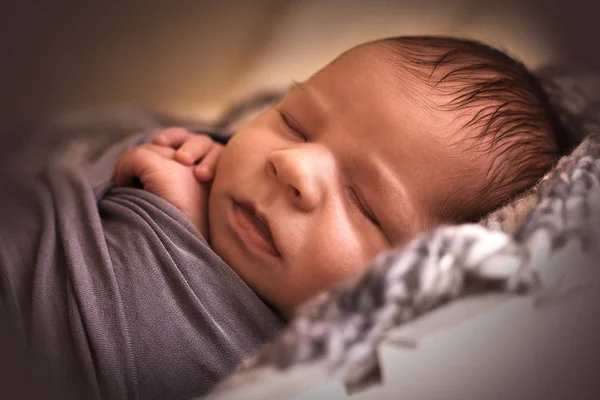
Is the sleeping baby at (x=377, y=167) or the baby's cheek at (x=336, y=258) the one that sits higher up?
the sleeping baby at (x=377, y=167)

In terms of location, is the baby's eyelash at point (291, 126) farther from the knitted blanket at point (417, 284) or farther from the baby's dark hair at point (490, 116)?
the knitted blanket at point (417, 284)

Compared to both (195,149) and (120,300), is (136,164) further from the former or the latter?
(120,300)

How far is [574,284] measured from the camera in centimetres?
35

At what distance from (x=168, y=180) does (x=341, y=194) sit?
23 cm

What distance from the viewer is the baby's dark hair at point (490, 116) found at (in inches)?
21.7

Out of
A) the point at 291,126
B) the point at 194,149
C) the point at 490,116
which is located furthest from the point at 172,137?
the point at 490,116

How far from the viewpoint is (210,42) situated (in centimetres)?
95

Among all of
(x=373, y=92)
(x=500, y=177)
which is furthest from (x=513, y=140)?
(x=373, y=92)

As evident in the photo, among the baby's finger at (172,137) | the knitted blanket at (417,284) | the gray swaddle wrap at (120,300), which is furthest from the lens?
the baby's finger at (172,137)

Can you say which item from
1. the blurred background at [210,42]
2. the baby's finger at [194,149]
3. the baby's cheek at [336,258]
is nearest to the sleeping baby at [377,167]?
the baby's cheek at [336,258]

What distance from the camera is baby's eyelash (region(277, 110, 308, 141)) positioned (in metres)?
0.63

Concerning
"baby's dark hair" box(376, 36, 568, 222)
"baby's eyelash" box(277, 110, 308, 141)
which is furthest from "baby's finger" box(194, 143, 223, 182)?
"baby's dark hair" box(376, 36, 568, 222)

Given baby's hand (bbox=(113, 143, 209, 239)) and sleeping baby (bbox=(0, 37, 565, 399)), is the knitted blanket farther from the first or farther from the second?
baby's hand (bbox=(113, 143, 209, 239))

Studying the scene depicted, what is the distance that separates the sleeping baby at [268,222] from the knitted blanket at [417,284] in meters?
0.17
